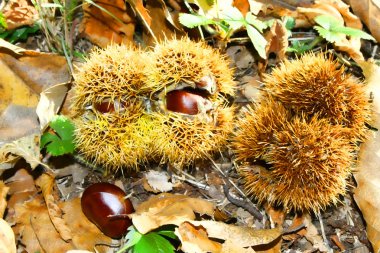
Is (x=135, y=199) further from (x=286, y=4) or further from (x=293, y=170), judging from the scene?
(x=286, y=4)

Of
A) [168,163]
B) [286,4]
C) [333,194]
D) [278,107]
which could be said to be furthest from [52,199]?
[286,4]

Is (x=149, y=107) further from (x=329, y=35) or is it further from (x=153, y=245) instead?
(x=329, y=35)

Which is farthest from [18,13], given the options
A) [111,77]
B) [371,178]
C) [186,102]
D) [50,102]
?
[371,178]

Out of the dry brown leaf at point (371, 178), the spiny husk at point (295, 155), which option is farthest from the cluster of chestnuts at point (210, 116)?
the dry brown leaf at point (371, 178)

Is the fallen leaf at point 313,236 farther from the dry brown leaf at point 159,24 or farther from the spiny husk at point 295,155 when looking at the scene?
the dry brown leaf at point 159,24

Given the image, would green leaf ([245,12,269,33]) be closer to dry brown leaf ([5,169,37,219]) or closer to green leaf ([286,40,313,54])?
green leaf ([286,40,313,54])

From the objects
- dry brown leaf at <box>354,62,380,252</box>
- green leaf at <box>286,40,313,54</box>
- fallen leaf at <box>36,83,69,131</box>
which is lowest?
dry brown leaf at <box>354,62,380,252</box>

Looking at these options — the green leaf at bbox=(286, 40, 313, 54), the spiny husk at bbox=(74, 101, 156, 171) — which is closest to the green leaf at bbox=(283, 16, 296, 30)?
the green leaf at bbox=(286, 40, 313, 54)
